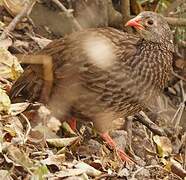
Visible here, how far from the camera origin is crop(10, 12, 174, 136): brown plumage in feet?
15.5

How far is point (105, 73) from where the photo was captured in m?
4.70

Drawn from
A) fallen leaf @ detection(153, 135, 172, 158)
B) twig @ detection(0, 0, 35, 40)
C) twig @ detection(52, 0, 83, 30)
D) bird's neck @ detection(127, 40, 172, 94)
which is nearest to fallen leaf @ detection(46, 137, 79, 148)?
bird's neck @ detection(127, 40, 172, 94)

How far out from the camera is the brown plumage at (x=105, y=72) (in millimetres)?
4719

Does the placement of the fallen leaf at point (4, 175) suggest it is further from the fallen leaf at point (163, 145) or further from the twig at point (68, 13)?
the twig at point (68, 13)

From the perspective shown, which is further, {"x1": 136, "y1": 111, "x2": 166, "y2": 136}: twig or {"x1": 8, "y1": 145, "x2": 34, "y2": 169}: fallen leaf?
{"x1": 136, "y1": 111, "x2": 166, "y2": 136}: twig

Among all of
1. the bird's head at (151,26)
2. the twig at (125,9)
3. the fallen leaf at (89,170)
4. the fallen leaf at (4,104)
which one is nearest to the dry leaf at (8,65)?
the fallen leaf at (4,104)

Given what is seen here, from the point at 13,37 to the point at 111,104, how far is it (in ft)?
4.17

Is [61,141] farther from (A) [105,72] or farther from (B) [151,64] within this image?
(B) [151,64]

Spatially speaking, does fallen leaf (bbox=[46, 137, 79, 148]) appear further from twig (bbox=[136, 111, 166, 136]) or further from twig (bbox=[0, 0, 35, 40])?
twig (bbox=[0, 0, 35, 40])

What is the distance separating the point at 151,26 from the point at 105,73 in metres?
0.46

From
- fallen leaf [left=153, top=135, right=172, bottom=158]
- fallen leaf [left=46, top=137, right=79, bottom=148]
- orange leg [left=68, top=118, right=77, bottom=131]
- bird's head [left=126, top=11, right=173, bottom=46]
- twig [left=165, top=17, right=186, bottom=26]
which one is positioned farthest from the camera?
twig [left=165, top=17, right=186, bottom=26]

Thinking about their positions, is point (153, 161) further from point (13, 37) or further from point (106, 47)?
point (13, 37)

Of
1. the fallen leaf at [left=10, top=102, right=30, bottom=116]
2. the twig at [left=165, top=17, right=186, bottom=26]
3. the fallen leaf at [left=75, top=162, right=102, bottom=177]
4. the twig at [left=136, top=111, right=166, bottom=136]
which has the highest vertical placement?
the fallen leaf at [left=10, top=102, right=30, bottom=116]

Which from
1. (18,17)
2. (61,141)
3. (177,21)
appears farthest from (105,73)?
(177,21)
